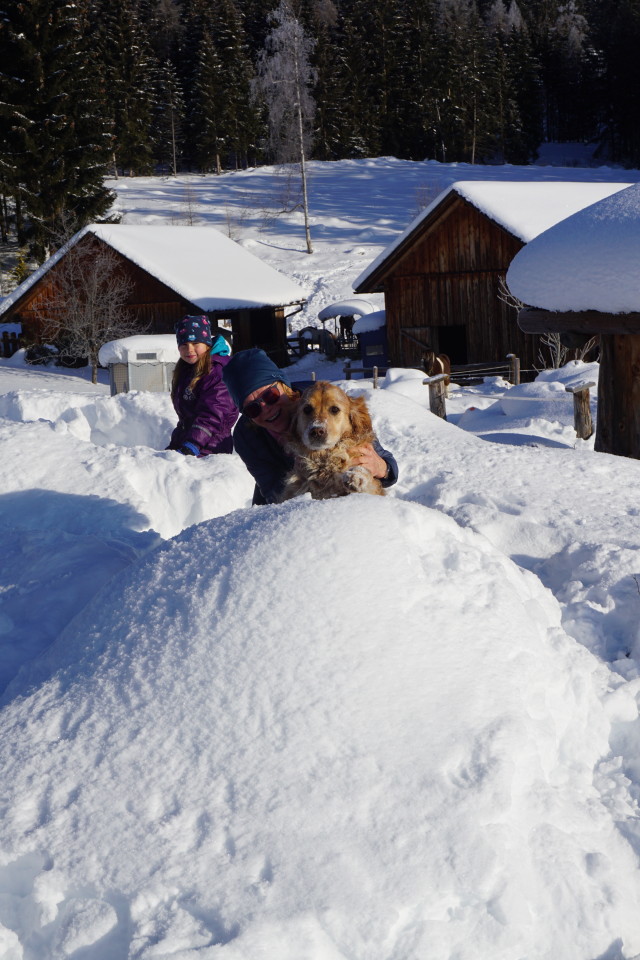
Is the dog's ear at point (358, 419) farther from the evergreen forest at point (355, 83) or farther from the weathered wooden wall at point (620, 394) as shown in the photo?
the evergreen forest at point (355, 83)

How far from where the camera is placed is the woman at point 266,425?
3.93m

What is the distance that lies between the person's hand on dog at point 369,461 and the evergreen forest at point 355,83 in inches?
1675

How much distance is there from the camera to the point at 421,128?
220 ft

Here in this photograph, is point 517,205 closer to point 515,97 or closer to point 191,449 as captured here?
point 191,449

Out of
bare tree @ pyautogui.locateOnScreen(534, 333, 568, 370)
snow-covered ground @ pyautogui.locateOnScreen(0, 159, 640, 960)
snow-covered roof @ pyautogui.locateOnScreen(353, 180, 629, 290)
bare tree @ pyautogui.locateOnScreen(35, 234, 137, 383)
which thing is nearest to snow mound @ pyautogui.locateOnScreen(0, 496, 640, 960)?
snow-covered ground @ pyautogui.locateOnScreen(0, 159, 640, 960)

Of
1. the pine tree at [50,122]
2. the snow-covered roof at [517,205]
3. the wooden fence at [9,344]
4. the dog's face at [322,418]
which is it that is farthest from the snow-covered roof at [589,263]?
the pine tree at [50,122]

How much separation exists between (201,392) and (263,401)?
5.11ft

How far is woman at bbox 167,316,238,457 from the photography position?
5414 millimetres

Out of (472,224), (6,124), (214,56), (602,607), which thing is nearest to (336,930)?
(602,607)

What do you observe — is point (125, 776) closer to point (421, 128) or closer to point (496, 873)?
point (496, 873)

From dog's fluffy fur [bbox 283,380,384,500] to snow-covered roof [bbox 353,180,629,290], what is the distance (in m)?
16.9

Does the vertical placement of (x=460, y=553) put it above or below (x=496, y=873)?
above

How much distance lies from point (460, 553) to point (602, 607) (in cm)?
83

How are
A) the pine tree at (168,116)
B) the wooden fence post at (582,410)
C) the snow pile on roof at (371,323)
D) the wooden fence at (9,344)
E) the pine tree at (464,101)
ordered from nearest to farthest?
the wooden fence post at (582,410), the snow pile on roof at (371,323), the wooden fence at (9,344), the pine tree at (168,116), the pine tree at (464,101)
